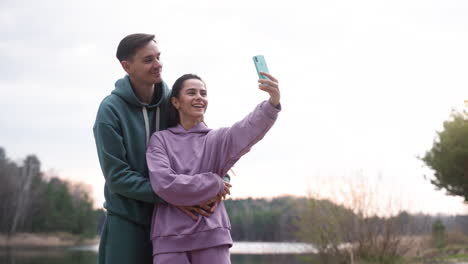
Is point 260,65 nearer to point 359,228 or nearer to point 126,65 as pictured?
point 126,65

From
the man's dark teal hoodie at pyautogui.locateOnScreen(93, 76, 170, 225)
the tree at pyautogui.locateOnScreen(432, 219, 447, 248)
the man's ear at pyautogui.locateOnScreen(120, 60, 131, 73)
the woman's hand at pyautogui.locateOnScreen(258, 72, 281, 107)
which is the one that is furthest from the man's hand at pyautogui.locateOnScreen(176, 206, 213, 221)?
the tree at pyautogui.locateOnScreen(432, 219, 447, 248)

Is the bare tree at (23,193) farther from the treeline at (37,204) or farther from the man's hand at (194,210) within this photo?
the man's hand at (194,210)

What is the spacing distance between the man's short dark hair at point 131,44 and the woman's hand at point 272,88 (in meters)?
0.66

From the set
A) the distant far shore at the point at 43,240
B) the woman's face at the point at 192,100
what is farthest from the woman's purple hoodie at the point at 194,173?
the distant far shore at the point at 43,240

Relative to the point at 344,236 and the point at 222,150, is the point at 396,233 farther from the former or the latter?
the point at 222,150

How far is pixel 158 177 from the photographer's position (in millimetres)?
2312

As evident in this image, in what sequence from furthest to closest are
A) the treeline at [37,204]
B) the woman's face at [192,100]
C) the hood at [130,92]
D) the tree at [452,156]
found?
the treeline at [37,204], the tree at [452,156], the hood at [130,92], the woman's face at [192,100]

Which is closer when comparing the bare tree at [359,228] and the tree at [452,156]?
the bare tree at [359,228]

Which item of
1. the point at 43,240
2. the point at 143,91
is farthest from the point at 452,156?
the point at 43,240

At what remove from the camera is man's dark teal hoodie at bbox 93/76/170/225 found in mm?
2412

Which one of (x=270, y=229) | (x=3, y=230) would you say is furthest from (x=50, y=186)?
(x=270, y=229)

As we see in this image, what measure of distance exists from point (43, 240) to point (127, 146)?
94.7ft

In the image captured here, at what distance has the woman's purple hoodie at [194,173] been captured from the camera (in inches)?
89.6

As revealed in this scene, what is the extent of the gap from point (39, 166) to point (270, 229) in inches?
693
